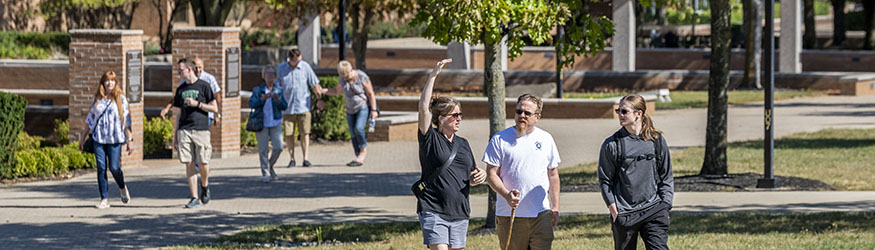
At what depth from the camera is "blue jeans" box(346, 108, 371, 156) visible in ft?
56.6

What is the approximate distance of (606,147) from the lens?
27.0 ft

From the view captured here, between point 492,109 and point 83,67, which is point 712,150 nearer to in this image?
point 492,109

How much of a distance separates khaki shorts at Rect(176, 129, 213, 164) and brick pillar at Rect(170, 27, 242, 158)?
4.83 meters

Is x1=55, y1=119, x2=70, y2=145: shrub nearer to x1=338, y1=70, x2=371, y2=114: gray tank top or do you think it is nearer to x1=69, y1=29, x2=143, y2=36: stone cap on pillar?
x1=69, y1=29, x2=143, y2=36: stone cap on pillar

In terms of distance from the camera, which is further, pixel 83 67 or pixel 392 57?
pixel 392 57

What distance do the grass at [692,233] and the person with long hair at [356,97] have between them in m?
4.97

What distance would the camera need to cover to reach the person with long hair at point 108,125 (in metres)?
13.4

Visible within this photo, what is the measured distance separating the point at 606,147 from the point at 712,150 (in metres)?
7.39

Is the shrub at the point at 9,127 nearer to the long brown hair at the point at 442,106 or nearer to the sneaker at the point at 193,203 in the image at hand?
the sneaker at the point at 193,203

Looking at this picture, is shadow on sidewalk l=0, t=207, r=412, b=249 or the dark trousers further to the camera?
shadow on sidewalk l=0, t=207, r=412, b=249

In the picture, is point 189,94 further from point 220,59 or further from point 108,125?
point 220,59

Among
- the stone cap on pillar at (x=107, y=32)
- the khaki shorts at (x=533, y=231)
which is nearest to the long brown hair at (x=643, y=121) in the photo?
the khaki shorts at (x=533, y=231)

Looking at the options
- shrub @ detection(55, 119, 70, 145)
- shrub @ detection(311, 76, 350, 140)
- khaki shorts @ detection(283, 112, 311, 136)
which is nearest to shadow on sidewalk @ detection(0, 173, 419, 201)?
khaki shorts @ detection(283, 112, 311, 136)

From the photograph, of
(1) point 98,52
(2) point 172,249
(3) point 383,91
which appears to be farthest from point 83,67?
(3) point 383,91
